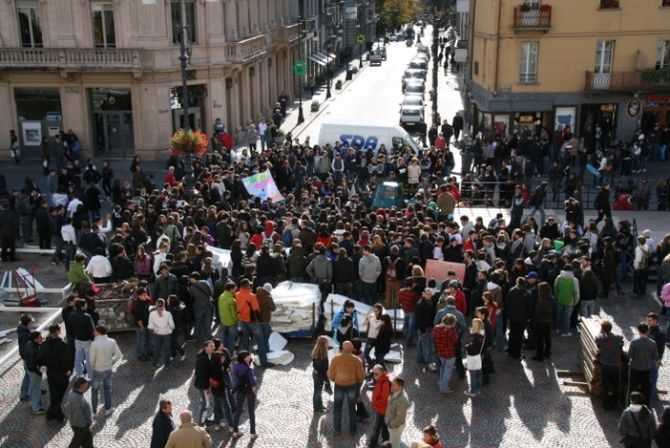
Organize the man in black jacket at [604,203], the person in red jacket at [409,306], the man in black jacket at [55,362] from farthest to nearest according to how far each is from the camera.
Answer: the man in black jacket at [604,203]
the person in red jacket at [409,306]
the man in black jacket at [55,362]

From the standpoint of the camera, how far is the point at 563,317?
15773mm

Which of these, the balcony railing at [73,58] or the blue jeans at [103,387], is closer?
the blue jeans at [103,387]

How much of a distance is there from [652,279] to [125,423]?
523 inches

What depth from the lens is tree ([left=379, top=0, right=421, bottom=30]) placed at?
396 feet

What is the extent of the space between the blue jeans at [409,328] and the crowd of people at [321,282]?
29 mm

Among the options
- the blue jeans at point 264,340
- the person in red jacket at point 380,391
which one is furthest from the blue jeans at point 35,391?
the person in red jacket at point 380,391

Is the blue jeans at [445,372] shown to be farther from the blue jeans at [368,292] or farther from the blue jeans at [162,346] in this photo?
the blue jeans at [162,346]

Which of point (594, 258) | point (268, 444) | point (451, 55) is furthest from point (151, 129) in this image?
point (451, 55)

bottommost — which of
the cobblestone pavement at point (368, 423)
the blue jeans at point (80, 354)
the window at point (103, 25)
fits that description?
the cobblestone pavement at point (368, 423)

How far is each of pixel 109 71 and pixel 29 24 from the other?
4072 millimetres

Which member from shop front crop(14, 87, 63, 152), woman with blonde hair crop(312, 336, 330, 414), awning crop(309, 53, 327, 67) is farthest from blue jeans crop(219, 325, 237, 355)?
awning crop(309, 53, 327, 67)

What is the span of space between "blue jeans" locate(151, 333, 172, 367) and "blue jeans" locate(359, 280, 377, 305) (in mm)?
4424

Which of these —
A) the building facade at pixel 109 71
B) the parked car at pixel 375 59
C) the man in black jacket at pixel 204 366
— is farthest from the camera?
the parked car at pixel 375 59

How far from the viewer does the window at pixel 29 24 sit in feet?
105
